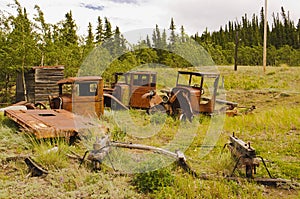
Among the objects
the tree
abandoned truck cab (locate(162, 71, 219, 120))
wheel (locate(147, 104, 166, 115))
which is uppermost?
the tree

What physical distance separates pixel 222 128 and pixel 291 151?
2588mm

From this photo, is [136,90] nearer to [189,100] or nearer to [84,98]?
[189,100]

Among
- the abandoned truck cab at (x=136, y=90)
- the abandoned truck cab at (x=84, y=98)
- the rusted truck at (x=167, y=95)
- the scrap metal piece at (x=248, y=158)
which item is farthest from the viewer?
the abandoned truck cab at (x=136, y=90)

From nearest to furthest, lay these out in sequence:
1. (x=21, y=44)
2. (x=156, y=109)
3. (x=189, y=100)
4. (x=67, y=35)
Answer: (x=189, y=100)
(x=156, y=109)
(x=21, y=44)
(x=67, y=35)

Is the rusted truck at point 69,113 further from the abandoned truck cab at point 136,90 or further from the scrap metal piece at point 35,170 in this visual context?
the abandoned truck cab at point 136,90

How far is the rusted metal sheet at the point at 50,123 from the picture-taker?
611 centimetres

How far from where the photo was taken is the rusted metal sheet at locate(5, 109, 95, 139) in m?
6.11

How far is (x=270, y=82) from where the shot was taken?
21938mm

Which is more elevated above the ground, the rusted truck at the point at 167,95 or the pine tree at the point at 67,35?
the pine tree at the point at 67,35

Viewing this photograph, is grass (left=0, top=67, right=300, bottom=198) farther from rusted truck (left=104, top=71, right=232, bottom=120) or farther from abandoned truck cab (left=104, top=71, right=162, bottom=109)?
abandoned truck cab (left=104, top=71, right=162, bottom=109)

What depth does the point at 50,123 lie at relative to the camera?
670 cm

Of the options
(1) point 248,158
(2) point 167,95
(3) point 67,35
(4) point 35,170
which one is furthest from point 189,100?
(3) point 67,35

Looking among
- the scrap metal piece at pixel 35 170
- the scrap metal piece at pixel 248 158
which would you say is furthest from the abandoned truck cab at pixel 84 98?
the scrap metal piece at pixel 248 158

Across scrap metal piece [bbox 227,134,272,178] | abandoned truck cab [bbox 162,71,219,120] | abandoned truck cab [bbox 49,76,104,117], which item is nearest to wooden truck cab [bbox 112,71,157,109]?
abandoned truck cab [bbox 162,71,219,120]
